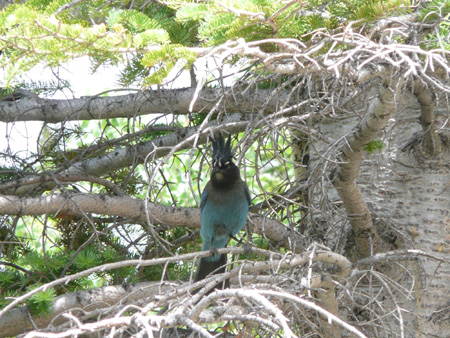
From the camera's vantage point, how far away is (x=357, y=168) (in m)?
3.64

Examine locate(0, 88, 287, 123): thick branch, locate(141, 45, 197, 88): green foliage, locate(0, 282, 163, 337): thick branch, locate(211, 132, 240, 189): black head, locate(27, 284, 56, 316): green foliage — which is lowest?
locate(0, 282, 163, 337): thick branch

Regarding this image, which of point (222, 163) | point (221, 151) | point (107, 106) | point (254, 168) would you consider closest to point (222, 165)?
point (222, 163)

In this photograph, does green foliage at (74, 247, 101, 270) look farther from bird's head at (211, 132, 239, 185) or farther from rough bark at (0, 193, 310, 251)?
bird's head at (211, 132, 239, 185)

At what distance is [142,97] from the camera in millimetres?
4539

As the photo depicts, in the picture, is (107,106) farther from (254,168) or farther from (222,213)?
(254,168)

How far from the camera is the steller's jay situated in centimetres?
457

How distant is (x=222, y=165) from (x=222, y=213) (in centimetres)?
43

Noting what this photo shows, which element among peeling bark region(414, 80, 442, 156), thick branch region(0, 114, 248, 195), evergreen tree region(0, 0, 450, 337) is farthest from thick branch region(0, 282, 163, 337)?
peeling bark region(414, 80, 442, 156)

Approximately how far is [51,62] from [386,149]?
2.71 meters

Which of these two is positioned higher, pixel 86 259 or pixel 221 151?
pixel 221 151

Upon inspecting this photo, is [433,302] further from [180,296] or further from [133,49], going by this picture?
[133,49]

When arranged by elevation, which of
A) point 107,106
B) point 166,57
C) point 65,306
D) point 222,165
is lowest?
point 65,306

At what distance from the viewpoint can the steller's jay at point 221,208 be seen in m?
4.57

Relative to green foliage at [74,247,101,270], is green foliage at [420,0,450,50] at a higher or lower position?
higher
